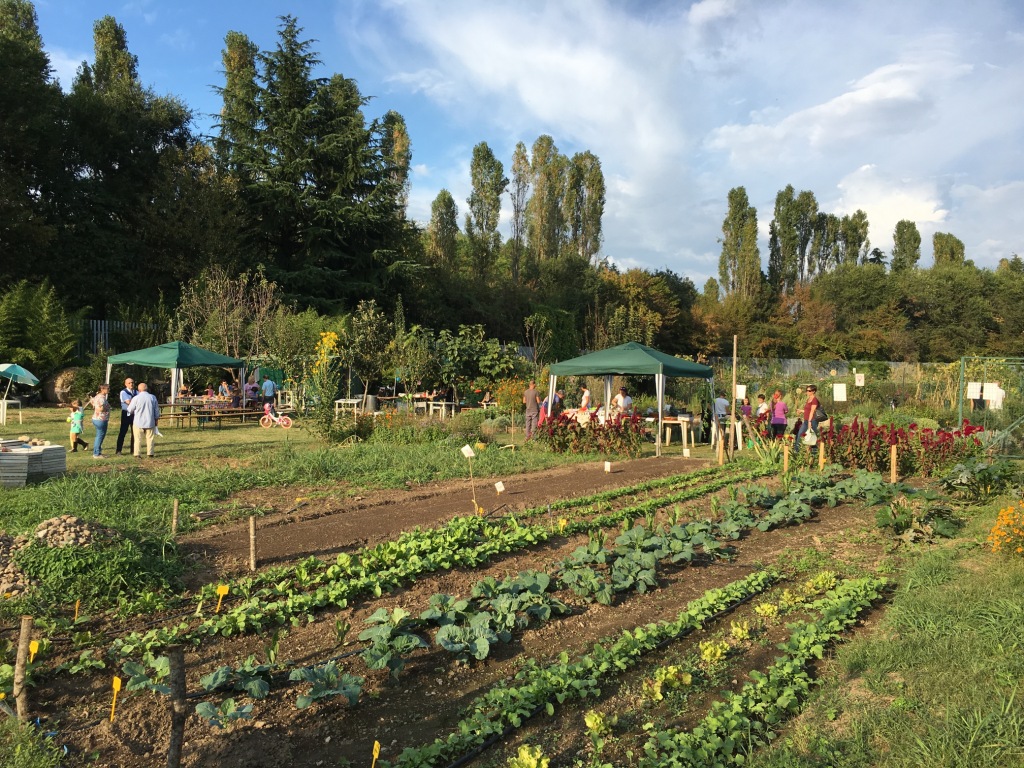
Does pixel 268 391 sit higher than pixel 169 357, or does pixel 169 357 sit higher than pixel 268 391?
pixel 169 357

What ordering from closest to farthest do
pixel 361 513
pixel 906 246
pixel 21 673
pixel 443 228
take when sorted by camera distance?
pixel 21 673
pixel 361 513
pixel 443 228
pixel 906 246

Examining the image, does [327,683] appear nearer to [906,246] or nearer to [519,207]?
[519,207]

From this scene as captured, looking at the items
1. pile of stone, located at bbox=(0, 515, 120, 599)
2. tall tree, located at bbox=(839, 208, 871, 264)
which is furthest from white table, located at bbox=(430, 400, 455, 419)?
tall tree, located at bbox=(839, 208, 871, 264)

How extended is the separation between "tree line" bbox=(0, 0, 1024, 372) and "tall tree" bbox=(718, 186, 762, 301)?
123mm

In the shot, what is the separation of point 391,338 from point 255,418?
A: 4.80 meters

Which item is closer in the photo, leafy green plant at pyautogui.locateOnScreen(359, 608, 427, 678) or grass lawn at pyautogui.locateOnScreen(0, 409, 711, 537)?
leafy green plant at pyautogui.locateOnScreen(359, 608, 427, 678)

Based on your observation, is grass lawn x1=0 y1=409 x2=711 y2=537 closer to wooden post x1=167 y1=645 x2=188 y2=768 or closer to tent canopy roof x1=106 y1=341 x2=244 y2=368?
tent canopy roof x1=106 y1=341 x2=244 y2=368

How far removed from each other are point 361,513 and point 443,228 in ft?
112

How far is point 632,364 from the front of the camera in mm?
13789

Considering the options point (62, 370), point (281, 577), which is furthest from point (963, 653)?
point (62, 370)

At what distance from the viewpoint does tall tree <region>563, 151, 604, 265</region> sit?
40.9 meters

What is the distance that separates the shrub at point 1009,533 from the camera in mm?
5461

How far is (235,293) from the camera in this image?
24547 mm

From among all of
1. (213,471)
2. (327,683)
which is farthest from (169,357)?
(327,683)
